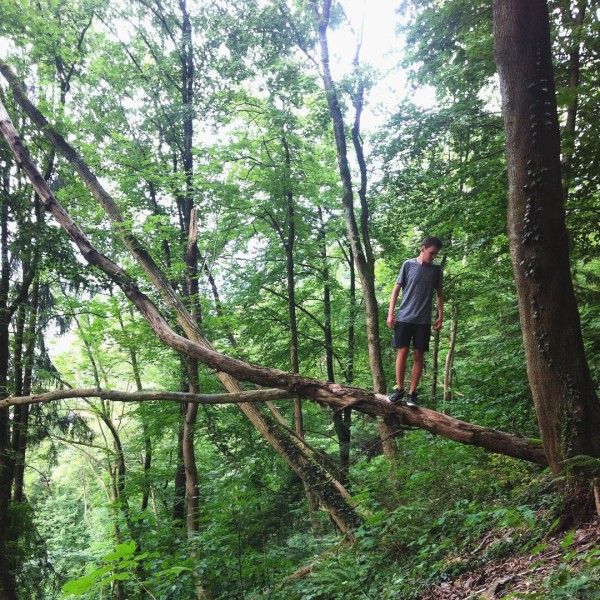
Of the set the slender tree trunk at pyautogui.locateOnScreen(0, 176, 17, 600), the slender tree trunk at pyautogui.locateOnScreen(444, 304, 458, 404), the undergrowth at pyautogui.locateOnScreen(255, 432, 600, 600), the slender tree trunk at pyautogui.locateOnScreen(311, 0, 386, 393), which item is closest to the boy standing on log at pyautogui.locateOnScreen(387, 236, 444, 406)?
the undergrowth at pyautogui.locateOnScreen(255, 432, 600, 600)

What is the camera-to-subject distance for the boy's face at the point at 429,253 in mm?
4699

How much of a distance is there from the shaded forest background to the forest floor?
3.7 inches

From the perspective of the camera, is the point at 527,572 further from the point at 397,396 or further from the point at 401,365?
the point at 401,365

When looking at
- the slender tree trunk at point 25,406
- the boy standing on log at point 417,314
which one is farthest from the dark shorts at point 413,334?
the slender tree trunk at point 25,406

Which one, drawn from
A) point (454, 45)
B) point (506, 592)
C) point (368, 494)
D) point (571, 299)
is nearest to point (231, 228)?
point (454, 45)

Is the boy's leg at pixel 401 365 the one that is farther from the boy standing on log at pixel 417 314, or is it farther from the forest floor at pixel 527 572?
the forest floor at pixel 527 572

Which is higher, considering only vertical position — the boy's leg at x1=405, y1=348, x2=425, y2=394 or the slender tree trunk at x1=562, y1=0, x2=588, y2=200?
the slender tree trunk at x1=562, y1=0, x2=588, y2=200

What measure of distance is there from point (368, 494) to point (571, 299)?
3056 millimetres

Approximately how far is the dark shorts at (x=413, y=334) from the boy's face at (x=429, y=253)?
71 centimetres

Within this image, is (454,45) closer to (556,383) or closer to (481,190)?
(481,190)

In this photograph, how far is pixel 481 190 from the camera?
7.09 meters

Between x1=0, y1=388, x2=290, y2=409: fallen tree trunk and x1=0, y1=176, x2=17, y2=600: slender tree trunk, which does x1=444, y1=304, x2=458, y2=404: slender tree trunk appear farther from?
x1=0, y1=176, x2=17, y2=600: slender tree trunk

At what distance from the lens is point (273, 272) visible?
1325 cm

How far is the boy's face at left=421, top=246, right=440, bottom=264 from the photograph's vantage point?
185 inches
